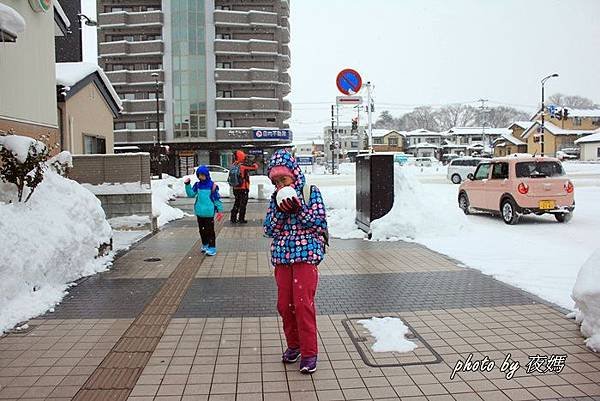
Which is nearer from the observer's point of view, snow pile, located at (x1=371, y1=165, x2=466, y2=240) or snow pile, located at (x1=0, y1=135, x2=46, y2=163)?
snow pile, located at (x1=0, y1=135, x2=46, y2=163)

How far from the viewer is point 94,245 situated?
7703 millimetres

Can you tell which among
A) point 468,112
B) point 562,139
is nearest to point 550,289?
point 562,139

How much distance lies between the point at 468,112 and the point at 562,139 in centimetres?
3976

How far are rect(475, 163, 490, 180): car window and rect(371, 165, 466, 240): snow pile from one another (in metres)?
3.49

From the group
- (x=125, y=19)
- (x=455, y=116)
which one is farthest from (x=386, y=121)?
(x=125, y=19)

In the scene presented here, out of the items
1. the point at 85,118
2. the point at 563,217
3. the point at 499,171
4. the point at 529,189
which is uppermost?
the point at 85,118

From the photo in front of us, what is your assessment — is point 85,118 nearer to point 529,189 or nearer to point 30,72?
point 30,72

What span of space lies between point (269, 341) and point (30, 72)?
7.68m

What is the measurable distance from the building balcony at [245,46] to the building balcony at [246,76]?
1.88m

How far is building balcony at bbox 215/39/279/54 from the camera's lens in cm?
5197

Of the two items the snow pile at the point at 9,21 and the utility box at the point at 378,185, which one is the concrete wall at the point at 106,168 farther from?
the utility box at the point at 378,185

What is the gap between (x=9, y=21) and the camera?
7332 millimetres

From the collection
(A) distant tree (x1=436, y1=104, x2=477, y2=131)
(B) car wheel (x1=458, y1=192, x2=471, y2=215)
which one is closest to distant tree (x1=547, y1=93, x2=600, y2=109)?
(A) distant tree (x1=436, y1=104, x2=477, y2=131)

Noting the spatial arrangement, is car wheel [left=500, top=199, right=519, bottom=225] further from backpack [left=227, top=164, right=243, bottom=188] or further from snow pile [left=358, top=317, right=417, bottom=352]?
snow pile [left=358, top=317, right=417, bottom=352]
